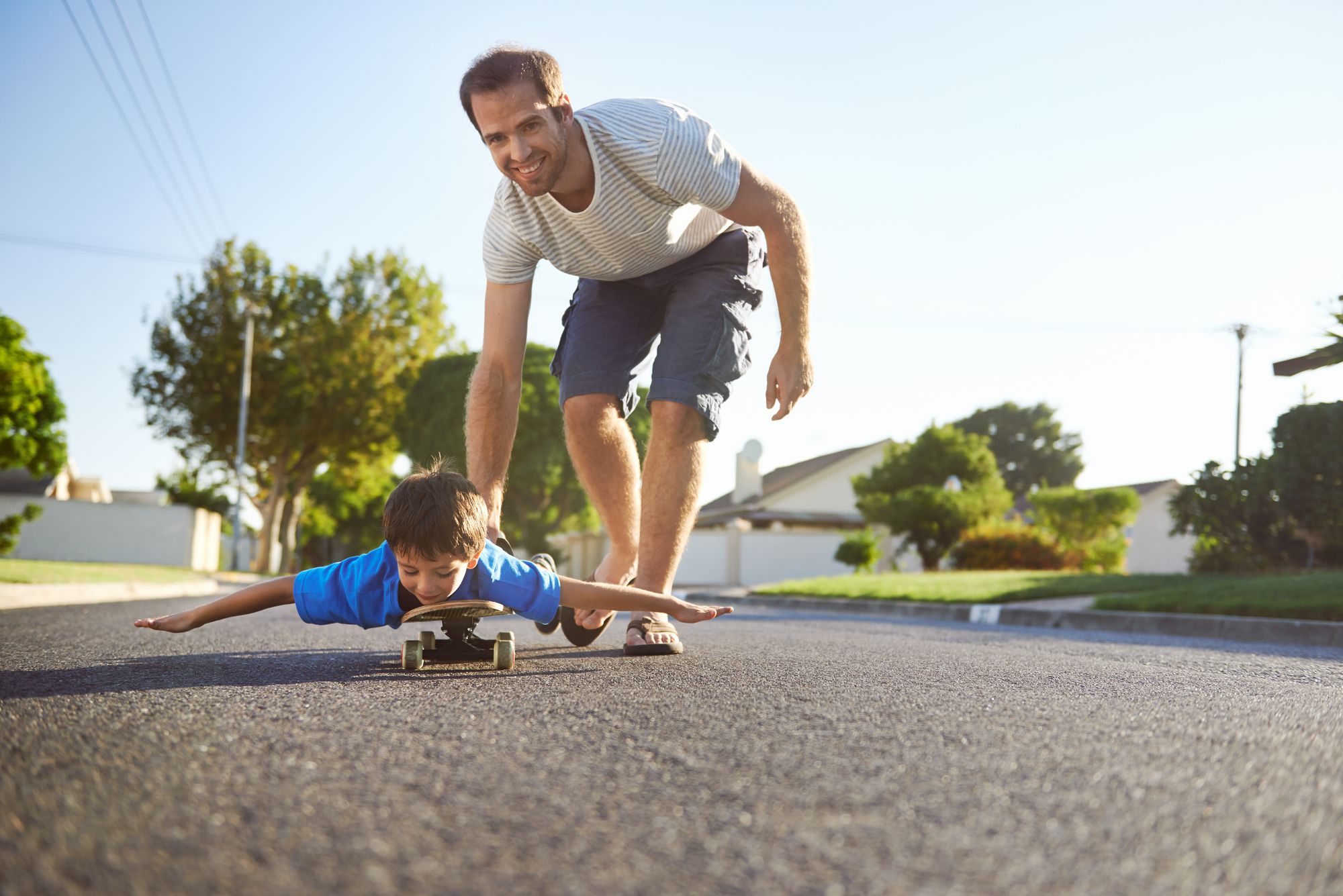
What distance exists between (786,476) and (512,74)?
40036mm

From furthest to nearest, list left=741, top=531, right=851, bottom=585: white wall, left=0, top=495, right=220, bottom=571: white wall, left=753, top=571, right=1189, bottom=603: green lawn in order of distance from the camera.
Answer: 1. left=741, top=531, right=851, bottom=585: white wall
2. left=0, top=495, right=220, bottom=571: white wall
3. left=753, top=571, right=1189, bottom=603: green lawn

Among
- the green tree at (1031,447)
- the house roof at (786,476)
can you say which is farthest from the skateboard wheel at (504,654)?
the green tree at (1031,447)

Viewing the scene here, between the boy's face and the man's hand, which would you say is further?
the man's hand

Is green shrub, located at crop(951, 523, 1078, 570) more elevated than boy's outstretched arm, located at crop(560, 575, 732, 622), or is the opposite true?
green shrub, located at crop(951, 523, 1078, 570)

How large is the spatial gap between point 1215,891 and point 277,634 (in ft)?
13.6

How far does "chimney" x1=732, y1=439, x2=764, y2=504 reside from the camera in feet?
137

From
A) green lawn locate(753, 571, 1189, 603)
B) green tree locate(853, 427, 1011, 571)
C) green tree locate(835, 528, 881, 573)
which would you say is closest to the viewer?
green lawn locate(753, 571, 1189, 603)

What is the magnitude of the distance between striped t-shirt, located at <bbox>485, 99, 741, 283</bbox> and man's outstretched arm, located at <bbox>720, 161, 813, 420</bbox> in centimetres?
7

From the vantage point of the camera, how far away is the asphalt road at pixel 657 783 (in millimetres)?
1146

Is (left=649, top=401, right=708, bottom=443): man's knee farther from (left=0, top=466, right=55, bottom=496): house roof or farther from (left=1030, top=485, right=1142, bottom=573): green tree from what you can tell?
(left=0, top=466, right=55, bottom=496): house roof

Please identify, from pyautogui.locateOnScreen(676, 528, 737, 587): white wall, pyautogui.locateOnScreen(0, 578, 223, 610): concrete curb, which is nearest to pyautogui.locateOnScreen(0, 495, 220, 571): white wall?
pyautogui.locateOnScreen(676, 528, 737, 587): white wall

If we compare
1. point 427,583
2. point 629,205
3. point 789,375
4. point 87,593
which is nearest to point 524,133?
point 629,205

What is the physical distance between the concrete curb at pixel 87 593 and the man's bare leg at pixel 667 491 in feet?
16.6

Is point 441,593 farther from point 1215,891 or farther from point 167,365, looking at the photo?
point 167,365
